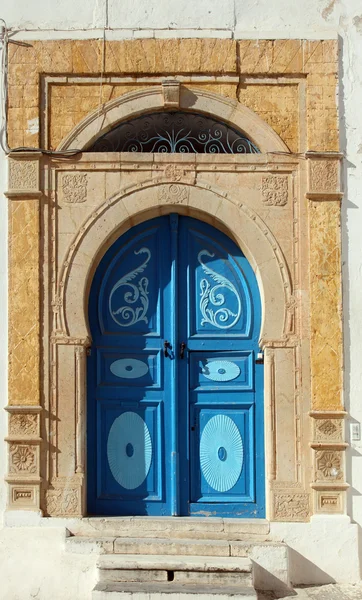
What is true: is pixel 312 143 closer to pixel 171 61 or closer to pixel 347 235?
pixel 347 235

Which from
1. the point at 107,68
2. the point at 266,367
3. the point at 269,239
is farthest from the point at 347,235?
the point at 107,68

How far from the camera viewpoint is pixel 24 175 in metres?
9.09

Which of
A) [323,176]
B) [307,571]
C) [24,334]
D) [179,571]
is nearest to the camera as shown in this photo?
[179,571]

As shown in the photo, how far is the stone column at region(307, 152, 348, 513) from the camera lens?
28.8ft

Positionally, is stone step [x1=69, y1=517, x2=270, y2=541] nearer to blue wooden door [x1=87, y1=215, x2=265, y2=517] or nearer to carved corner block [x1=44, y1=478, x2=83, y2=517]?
carved corner block [x1=44, y1=478, x2=83, y2=517]

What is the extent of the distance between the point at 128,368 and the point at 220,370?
0.83 metres

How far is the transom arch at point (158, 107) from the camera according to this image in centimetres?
916

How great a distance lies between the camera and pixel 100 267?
926 centimetres

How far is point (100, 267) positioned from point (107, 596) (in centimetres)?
292

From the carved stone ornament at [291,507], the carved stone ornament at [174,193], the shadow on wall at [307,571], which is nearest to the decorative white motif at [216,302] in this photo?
the carved stone ornament at [174,193]

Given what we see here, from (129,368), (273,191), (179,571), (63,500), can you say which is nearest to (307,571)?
(179,571)

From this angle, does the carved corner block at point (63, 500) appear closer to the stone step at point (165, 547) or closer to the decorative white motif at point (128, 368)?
the stone step at point (165, 547)

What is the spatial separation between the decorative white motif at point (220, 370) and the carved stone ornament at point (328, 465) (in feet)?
3.36

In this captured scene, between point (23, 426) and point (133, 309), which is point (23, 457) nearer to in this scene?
point (23, 426)
